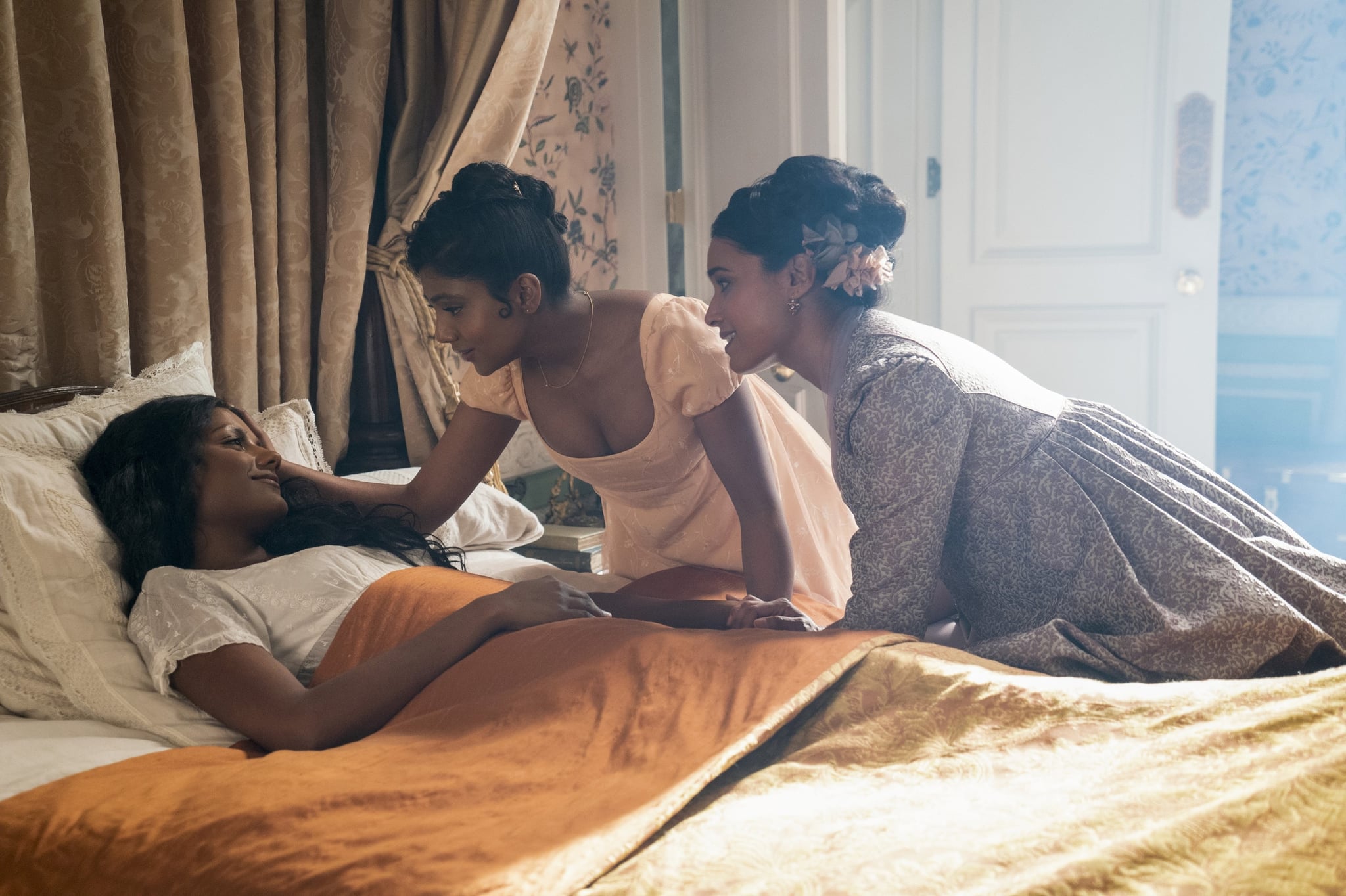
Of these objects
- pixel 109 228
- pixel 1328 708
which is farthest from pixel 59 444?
pixel 1328 708

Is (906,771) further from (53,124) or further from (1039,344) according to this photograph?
(1039,344)

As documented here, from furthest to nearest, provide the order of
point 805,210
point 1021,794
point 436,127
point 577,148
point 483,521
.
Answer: point 577,148
point 436,127
point 483,521
point 805,210
point 1021,794

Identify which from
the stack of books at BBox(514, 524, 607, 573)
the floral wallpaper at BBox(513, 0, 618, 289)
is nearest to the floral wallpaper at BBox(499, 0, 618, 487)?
the floral wallpaper at BBox(513, 0, 618, 289)

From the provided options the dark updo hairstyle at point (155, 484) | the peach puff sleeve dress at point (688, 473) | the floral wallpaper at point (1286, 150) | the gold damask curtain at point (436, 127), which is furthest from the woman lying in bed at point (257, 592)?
the floral wallpaper at point (1286, 150)

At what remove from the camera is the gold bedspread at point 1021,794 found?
0.72 metres

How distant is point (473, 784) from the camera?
1.00m

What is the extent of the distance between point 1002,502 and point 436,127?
1547mm

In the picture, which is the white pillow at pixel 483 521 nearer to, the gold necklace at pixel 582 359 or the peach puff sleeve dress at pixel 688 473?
the peach puff sleeve dress at pixel 688 473

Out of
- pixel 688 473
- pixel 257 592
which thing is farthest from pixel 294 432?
pixel 688 473

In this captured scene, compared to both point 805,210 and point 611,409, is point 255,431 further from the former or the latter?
point 805,210

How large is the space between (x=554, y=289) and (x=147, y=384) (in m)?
0.66

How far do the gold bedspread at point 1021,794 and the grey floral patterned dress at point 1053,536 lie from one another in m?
0.16

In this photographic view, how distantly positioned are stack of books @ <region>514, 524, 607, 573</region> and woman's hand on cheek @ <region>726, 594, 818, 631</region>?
1.20m

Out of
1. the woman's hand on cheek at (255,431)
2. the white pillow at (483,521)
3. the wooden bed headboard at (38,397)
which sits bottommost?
the white pillow at (483,521)
